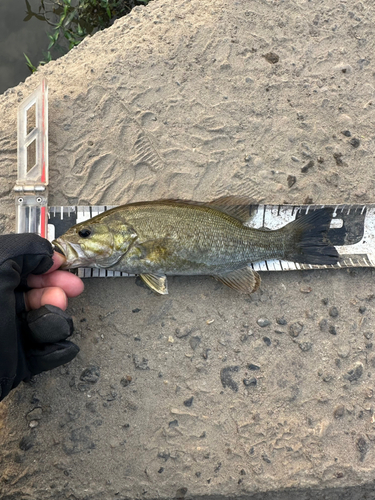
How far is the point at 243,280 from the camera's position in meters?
3.35

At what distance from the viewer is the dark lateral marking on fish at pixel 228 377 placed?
3.33 m

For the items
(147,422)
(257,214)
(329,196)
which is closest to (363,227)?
(329,196)

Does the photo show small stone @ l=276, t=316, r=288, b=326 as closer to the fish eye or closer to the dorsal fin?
the dorsal fin

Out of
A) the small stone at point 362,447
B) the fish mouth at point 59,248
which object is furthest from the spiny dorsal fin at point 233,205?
the small stone at point 362,447

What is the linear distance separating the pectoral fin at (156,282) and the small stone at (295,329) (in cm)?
115

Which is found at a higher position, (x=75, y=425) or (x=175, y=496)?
(x=75, y=425)

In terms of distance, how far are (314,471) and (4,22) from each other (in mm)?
5886

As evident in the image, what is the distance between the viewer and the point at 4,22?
16.0ft

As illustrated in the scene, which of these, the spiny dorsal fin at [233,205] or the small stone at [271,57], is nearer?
the spiny dorsal fin at [233,205]

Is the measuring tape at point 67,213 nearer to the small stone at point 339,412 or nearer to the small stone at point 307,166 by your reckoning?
the small stone at point 307,166

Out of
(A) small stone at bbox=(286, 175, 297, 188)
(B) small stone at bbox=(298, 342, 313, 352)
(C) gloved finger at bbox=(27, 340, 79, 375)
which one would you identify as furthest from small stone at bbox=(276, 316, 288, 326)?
(C) gloved finger at bbox=(27, 340, 79, 375)

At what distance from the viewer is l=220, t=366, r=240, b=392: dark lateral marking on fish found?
131 inches

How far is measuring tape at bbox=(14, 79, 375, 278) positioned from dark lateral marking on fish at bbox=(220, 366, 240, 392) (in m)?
0.88

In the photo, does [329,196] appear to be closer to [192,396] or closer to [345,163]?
[345,163]
